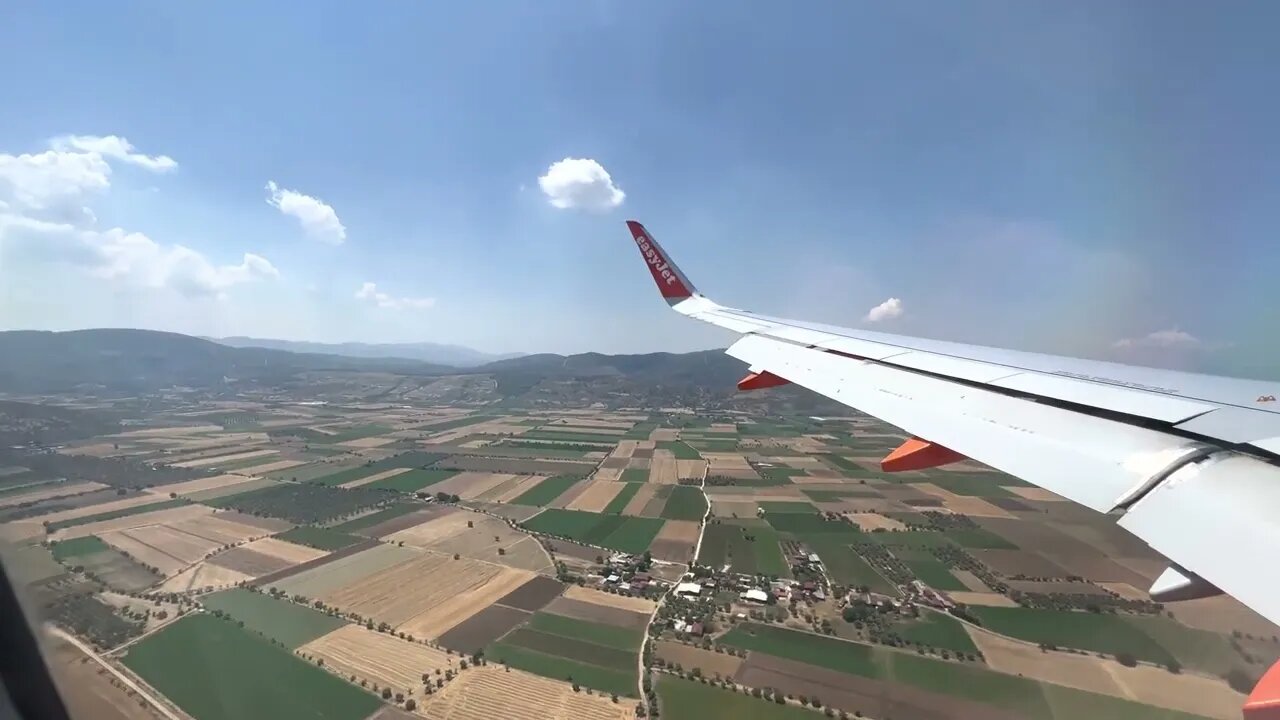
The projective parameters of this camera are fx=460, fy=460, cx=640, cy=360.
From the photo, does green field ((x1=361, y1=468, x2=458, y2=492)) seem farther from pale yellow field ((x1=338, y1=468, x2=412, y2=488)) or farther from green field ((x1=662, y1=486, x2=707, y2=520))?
green field ((x1=662, y1=486, x2=707, y2=520))

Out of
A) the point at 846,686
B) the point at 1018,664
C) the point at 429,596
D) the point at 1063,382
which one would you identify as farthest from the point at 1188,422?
the point at 429,596

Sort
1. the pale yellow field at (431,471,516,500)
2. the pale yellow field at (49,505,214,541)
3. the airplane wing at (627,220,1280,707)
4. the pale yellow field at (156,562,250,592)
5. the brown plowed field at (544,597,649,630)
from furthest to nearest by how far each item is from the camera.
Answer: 1. the pale yellow field at (431,471,516,500)
2. the pale yellow field at (49,505,214,541)
3. the pale yellow field at (156,562,250,592)
4. the brown plowed field at (544,597,649,630)
5. the airplane wing at (627,220,1280,707)

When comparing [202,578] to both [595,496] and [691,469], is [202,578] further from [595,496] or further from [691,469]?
[691,469]

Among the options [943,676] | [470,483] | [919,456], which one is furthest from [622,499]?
[919,456]

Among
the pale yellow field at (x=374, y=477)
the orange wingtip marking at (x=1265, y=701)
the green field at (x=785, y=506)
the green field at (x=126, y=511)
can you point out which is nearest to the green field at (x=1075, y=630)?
the green field at (x=785, y=506)

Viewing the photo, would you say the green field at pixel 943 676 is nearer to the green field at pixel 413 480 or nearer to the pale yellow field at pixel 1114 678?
the pale yellow field at pixel 1114 678

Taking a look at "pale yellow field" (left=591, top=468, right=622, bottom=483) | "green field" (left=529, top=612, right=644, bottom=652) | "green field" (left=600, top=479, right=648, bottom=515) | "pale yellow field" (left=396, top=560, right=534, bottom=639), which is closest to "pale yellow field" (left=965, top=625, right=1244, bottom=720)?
"green field" (left=529, top=612, right=644, bottom=652)

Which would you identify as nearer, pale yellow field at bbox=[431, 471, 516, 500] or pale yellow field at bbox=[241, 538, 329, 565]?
pale yellow field at bbox=[241, 538, 329, 565]
